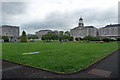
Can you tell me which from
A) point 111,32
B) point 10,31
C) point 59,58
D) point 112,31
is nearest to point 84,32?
point 111,32

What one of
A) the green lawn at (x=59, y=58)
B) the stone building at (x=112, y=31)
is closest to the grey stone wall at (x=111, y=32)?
the stone building at (x=112, y=31)

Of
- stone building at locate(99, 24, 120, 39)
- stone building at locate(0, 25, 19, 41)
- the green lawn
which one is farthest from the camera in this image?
stone building at locate(0, 25, 19, 41)

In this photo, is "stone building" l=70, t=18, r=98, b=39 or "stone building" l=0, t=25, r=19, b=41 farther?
"stone building" l=70, t=18, r=98, b=39

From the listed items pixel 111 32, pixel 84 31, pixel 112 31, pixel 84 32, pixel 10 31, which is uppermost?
pixel 84 31

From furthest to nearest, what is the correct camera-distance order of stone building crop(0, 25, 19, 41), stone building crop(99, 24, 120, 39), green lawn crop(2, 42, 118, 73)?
stone building crop(0, 25, 19, 41) < stone building crop(99, 24, 120, 39) < green lawn crop(2, 42, 118, 73)

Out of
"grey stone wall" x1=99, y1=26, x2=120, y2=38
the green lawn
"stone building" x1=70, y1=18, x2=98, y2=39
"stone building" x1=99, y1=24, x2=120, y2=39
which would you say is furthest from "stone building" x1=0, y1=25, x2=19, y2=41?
the green lawn

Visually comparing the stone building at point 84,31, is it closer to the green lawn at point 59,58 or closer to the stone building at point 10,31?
the stone building at point 10,31

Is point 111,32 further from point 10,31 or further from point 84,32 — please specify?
point 10,31

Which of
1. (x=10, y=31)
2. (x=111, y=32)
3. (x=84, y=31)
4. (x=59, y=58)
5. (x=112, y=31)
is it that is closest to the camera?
(x=59, y=58)

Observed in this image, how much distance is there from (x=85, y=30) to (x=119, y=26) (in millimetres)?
40516

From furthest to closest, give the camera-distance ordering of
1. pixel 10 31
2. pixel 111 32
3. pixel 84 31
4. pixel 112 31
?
pixel 10 31, pixel 84 31, pixel 111 32, pixel 112 31

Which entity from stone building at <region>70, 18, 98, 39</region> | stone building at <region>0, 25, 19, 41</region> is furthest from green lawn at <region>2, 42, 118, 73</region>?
stone building at <region>0, 25, 19, 41</region>

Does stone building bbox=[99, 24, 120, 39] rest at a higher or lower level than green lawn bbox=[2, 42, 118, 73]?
higher

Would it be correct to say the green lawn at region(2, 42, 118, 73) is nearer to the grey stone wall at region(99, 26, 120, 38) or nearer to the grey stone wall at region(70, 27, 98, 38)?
the grey stone wall at region(99, 26, 120, 38)
